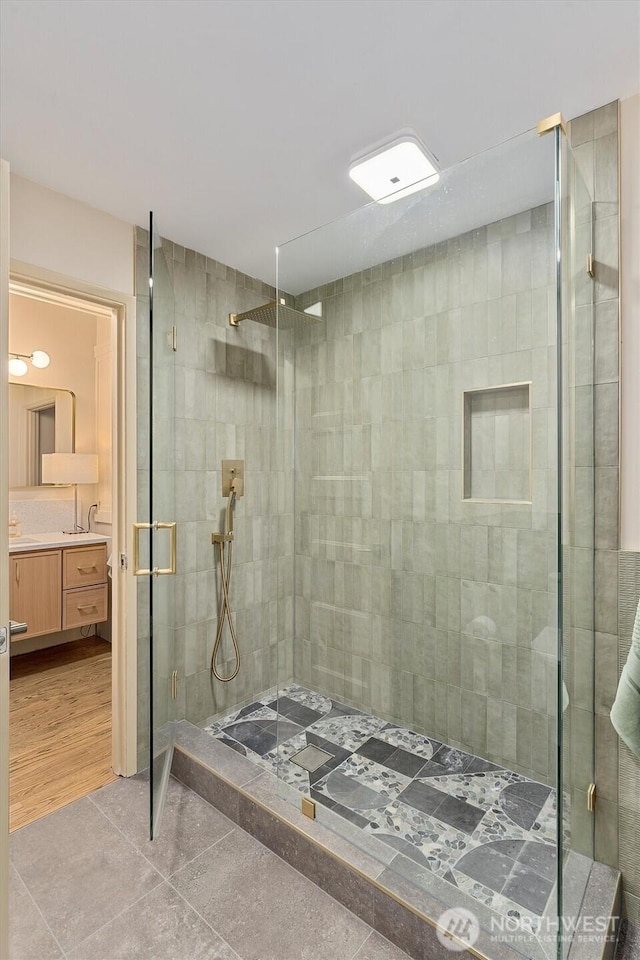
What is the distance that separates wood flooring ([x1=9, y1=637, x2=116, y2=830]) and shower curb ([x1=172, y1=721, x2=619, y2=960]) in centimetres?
50

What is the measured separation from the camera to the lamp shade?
3795 mm

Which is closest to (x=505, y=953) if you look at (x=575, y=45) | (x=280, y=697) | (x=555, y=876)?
(x=555, y=876)

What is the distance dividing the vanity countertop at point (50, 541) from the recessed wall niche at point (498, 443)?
3.06m

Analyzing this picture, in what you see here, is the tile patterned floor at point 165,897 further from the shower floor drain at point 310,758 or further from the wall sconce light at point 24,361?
the wall sconce light at point 24,361

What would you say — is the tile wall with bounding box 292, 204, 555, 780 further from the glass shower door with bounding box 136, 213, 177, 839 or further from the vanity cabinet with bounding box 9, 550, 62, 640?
the vanity cabinet with bounding box 9, 550, 62, 640

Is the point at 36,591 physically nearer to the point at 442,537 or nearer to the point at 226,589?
the point at 226,589

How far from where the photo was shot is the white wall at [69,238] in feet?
6.06

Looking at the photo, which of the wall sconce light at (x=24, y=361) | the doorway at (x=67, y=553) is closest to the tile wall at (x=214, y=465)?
the doorway at (x=67, y=553)

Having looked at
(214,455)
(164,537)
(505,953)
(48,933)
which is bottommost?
(48,933)

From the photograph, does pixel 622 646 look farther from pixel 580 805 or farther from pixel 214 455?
pixel 214 455

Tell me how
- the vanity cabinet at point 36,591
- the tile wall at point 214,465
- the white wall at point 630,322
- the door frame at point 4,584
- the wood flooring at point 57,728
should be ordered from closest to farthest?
the door frame at point 4,584 < the white wall at point 630,322 < the wood flooring at point 57,728 < the tile wall at point 214,465 < the vanity cabinet at point 36,591

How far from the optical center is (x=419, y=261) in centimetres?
156

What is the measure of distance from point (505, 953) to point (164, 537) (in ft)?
5.19

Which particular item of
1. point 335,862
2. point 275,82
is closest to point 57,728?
point 335,862
